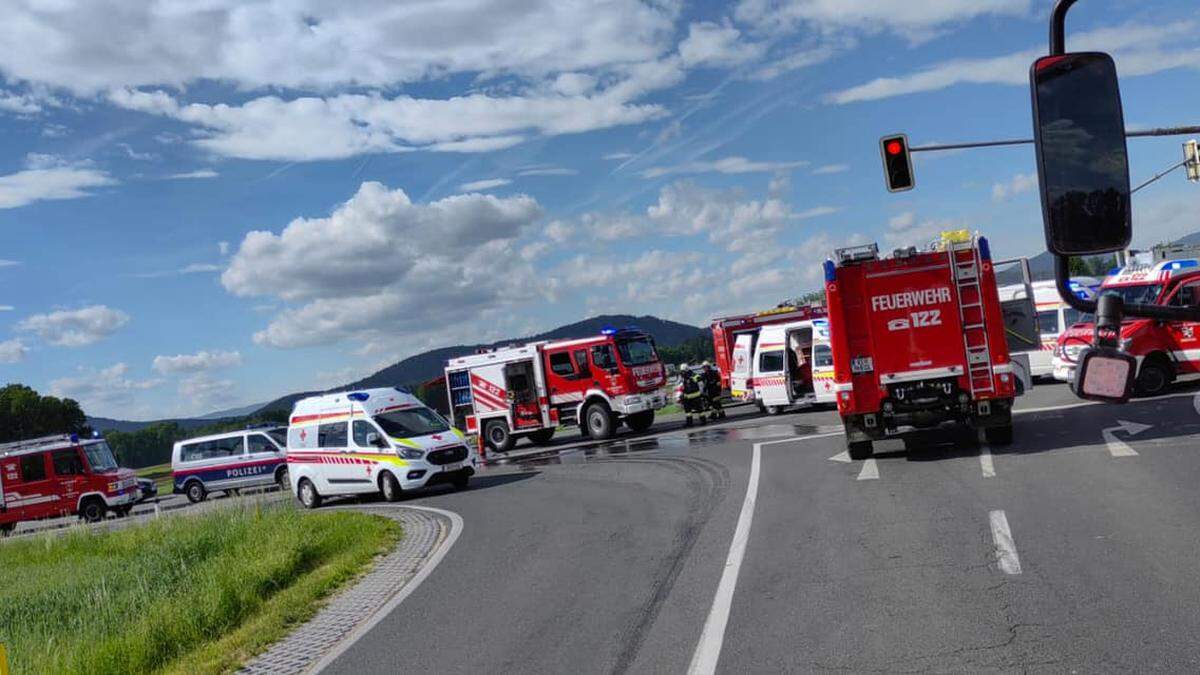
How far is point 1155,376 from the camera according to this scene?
21.0 meters

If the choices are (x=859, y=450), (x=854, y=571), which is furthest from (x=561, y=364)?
(x=854, y=571)

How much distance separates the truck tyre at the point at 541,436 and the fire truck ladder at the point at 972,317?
18367mm

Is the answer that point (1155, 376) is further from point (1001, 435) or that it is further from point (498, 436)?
point (498, 436)

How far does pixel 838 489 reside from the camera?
45.0 feet

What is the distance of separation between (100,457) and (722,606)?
2930 cm

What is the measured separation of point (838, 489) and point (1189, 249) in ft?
52.1

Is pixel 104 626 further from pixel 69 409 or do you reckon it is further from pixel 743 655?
pixel 69 409

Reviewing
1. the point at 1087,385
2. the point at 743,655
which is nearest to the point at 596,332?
the point at 743,655

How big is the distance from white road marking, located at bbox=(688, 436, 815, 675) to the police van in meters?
23.7

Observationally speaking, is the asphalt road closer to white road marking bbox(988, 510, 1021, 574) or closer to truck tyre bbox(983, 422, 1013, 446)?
white road marking bbox(988, 510, 1021, 574)

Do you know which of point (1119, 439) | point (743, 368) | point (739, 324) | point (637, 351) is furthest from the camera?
point (739, 324)

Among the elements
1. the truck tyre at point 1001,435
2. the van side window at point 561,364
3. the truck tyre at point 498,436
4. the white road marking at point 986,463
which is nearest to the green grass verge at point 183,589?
the white road marking at point 986,463

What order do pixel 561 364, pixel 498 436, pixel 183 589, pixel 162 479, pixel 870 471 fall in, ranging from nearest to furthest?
pixel 183 589
pixel 870 471
pixel 561 364
pixel 498 436
pixel 162 479

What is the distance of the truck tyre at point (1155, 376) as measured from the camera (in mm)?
20953
